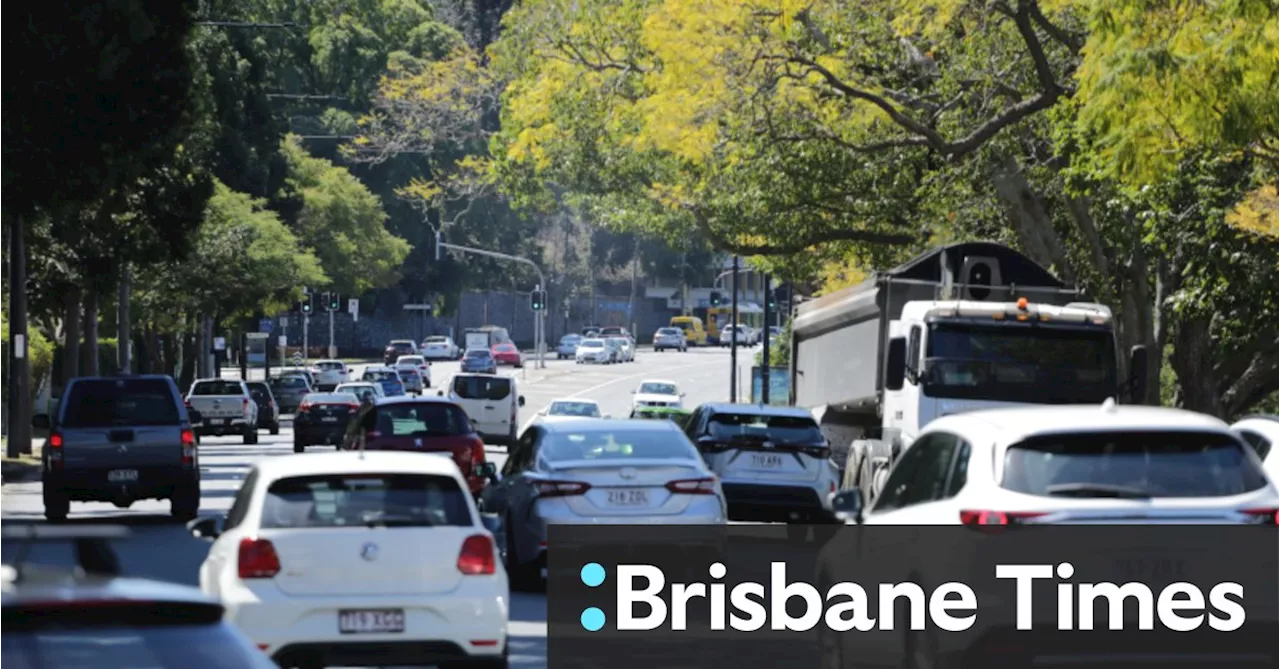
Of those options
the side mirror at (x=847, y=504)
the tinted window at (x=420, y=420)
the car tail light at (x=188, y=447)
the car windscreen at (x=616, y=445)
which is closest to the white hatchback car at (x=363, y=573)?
the side mirror at (x=847, y=504)

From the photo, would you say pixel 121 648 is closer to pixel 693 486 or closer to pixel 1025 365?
pixel 693 486

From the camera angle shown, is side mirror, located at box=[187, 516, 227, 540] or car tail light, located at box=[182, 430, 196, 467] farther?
car tail light, located at box=[182, 430, 196, 467]

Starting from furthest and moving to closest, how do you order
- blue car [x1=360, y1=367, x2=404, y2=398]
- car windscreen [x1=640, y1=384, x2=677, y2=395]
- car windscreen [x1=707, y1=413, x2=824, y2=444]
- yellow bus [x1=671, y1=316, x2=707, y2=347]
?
yellow bus [x1=671, y1=316, x2=707, y2=347] < blue car [x1=360, y1=367, x2=404, y2=398] < car windscreen [x1=640, y1=384, x2=677, y2=395] < car windscreen [x1=707, y1=413, x2=824, y2=444]

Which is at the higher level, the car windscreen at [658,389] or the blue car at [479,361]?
the car windscreen at [658,389]

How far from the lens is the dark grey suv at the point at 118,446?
88.3ft

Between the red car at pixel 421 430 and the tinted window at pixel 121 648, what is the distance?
790 inches

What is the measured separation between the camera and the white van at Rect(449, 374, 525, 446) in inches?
1898

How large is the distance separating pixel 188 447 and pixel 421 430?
311cm

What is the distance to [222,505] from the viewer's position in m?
29.9

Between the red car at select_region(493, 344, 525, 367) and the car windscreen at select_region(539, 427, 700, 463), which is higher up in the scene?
the car windscreen at select_region(539, 427, 700, 463)

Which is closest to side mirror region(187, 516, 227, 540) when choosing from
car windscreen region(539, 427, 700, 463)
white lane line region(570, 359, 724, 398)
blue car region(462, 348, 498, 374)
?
car windscreen region(539, 427, 700, 463)

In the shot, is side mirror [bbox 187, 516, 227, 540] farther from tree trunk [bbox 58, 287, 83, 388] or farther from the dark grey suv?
tree trunk [bbox 58, 287, 83, 388]

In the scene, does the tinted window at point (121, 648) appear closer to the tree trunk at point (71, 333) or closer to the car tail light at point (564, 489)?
the car tail light at point (564, 489)

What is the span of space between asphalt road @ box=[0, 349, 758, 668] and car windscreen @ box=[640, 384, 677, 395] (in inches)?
303
